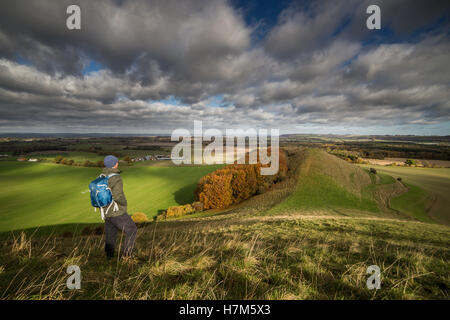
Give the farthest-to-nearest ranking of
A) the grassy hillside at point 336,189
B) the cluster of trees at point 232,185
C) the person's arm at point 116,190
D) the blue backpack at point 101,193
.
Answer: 1. the cluster of trees at point 232,185
2. the grassy hillside at point 336,189
3. the person's arm at point 116,190
4. the blue backpack at point 101,193

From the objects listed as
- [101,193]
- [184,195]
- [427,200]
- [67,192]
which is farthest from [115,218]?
[67,192]

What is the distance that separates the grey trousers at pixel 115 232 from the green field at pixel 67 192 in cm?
3192

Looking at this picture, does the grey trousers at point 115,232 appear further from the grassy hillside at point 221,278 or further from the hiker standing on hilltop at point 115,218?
the grassy hillside at point 221,278

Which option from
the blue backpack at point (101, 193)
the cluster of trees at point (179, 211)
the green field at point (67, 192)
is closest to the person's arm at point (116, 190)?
the blue backpack at point (101, 193)

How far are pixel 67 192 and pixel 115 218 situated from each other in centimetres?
5812

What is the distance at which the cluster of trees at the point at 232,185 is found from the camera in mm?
39125

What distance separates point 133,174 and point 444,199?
8657cm

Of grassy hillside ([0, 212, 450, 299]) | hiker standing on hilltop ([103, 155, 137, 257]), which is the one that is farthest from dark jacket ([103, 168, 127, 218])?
grassy hillside ([0, 212, 450, 299])

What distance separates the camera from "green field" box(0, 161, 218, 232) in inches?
1239

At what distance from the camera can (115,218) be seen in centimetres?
→ 479

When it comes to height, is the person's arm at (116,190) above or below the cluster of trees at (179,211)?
above
